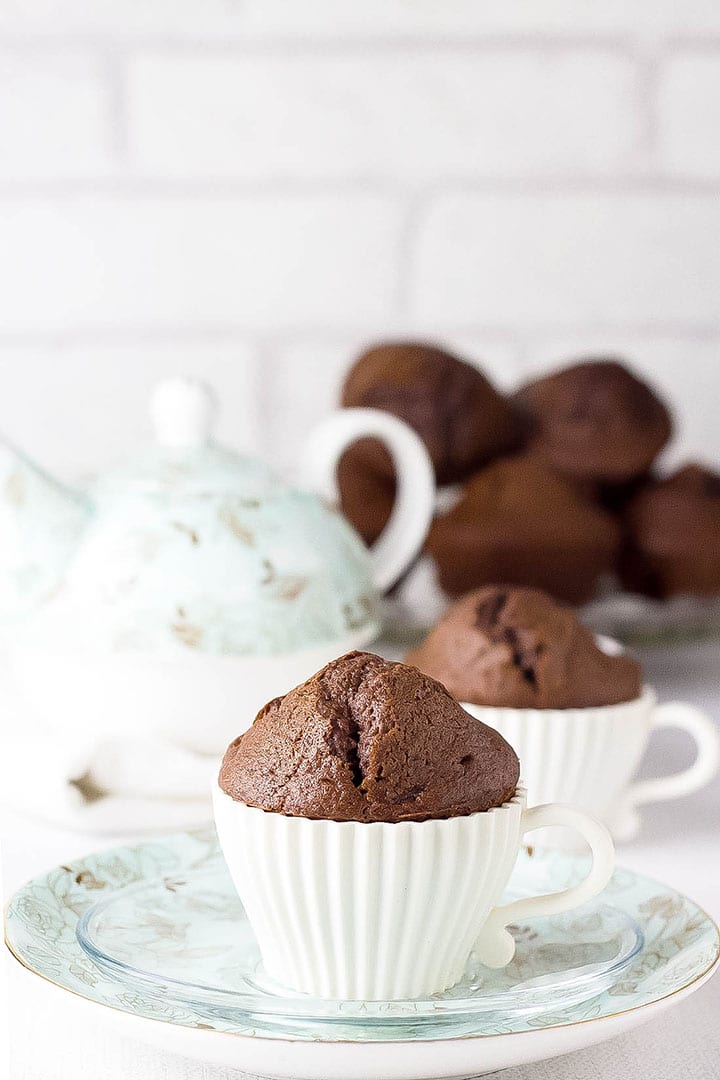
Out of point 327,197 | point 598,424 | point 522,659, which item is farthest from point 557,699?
point 327,197

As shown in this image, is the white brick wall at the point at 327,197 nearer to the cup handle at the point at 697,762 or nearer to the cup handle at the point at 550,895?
the cup handle at the point at 697,762

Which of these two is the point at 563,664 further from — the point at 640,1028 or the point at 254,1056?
the point at 254,1056

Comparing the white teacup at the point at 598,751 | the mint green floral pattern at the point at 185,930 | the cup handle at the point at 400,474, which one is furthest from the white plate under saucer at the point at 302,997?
the cup handle at the point at 400,474

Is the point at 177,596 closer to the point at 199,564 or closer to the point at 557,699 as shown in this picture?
the point at 199,564

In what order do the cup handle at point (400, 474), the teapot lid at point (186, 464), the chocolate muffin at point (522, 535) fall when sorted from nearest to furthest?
the teapot lid at point (186, 464)
the cup handle at point (400, 474)
the chocolate muffin at point (522, 535)

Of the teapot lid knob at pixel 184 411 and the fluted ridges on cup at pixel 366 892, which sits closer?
the fluted ridges on cup at pixel 366 892

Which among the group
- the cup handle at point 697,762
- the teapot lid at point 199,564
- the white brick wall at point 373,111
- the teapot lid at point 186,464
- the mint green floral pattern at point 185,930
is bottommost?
the cup handle at point 697,762
